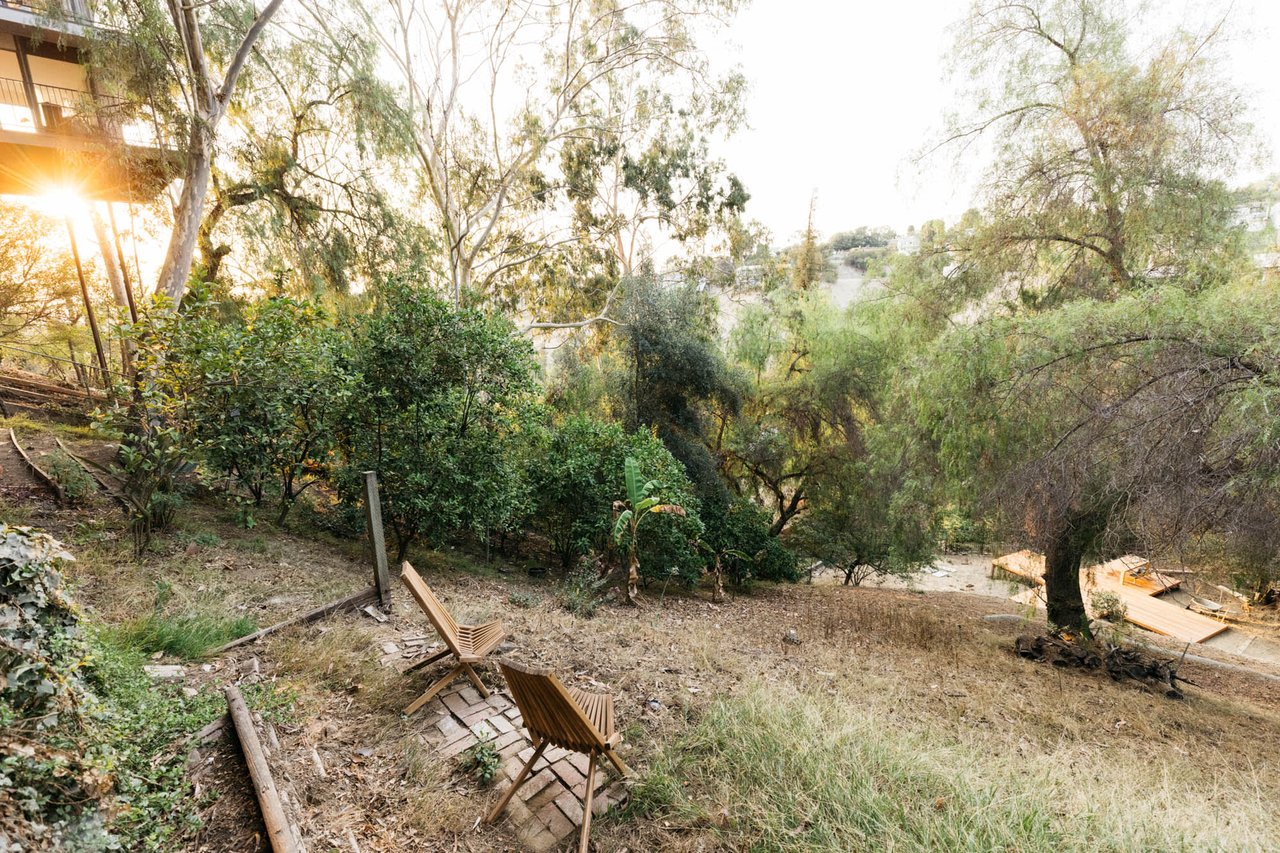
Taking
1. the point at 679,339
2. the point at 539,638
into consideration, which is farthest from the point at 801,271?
the point at 539,638

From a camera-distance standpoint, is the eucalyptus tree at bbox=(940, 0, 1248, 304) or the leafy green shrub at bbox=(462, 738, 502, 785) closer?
the leafy green shrub at bbox=(462, 738, 502, 785)

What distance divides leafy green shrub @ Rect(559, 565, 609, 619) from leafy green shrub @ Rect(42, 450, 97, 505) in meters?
6.64

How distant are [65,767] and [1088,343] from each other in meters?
8.89

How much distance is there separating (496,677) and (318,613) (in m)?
2.11

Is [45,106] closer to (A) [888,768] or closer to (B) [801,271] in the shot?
(A) [888,768]

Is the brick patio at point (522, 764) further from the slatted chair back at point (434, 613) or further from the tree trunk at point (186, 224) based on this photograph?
the tree trunk at point (186, 224)

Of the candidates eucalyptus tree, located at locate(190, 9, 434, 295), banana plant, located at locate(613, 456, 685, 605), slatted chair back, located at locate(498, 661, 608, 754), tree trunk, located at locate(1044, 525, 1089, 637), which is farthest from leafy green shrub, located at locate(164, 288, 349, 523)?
tree trunk, located at locate(1044, 525, 1089, 637)

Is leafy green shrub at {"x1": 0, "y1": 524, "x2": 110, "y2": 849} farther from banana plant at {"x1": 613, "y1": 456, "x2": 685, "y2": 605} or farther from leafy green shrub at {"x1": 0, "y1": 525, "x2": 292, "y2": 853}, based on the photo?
banana plant at {"x1": 613, "y1": 456, "x2": 685, "y2": 605}

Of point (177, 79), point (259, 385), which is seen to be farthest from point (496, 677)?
point (177, 79)

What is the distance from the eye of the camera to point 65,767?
198 centimetres

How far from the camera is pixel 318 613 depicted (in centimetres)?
508

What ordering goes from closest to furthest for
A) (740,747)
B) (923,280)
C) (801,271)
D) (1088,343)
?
(740,747)
(1088,343)
(923,280)
(801,271)

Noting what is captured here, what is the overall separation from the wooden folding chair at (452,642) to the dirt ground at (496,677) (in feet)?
0.86

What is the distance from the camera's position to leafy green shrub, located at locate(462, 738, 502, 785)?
10.9 ft
